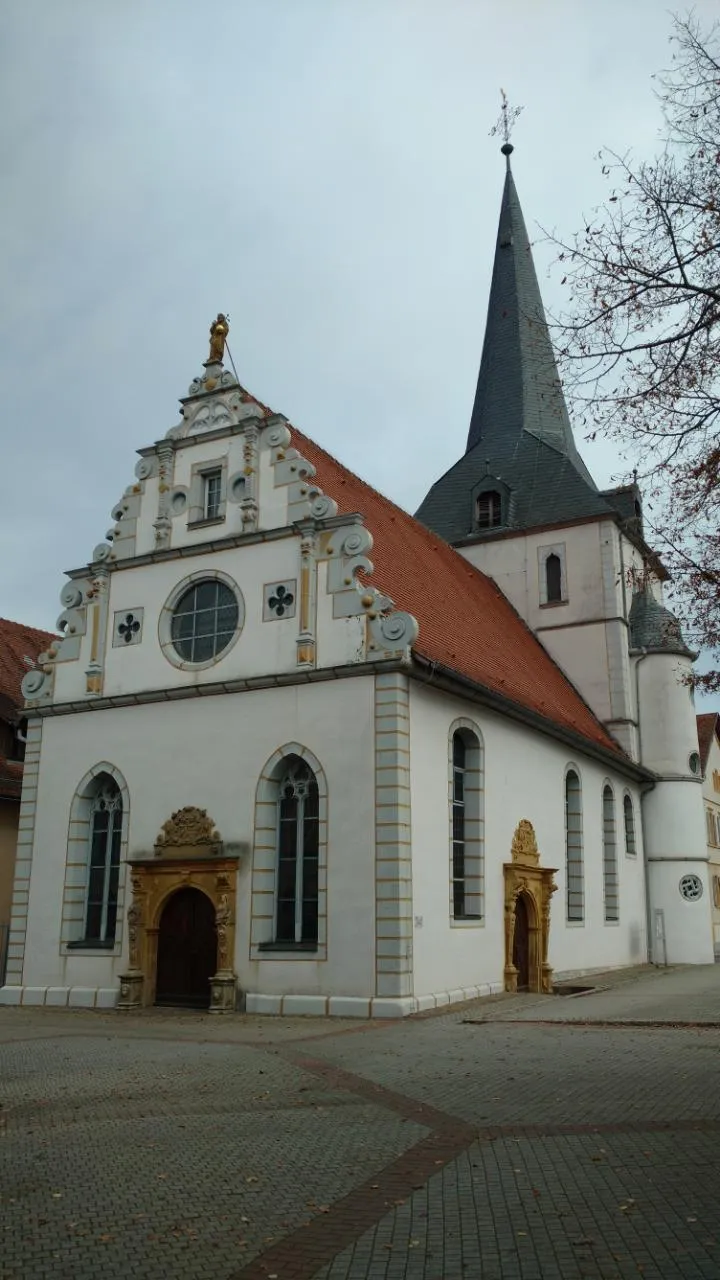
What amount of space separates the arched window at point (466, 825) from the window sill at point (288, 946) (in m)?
2.76

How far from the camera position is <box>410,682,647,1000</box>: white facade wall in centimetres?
1778

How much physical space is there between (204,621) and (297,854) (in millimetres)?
4775

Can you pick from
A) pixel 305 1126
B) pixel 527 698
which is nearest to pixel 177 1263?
pixel 305 1126

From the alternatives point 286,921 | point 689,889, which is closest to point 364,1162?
point 286,921

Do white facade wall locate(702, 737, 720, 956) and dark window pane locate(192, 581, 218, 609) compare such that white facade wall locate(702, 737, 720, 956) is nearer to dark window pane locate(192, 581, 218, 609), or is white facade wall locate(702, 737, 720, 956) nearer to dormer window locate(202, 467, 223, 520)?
dormer window locate(202, 467, 223, 520)

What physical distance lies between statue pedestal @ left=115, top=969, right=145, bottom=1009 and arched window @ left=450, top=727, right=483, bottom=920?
5.38 m

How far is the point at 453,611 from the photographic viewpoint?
2402cm

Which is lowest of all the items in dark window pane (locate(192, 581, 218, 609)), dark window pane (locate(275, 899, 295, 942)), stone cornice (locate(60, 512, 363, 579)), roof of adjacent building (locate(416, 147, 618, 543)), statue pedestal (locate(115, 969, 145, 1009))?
statue pedestal (locate(115, 969, 145, 1009))

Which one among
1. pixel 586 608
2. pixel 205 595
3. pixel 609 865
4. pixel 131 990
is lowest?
pixel 131 990

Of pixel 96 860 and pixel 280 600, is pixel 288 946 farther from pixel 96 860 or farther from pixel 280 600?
pixel 280 600

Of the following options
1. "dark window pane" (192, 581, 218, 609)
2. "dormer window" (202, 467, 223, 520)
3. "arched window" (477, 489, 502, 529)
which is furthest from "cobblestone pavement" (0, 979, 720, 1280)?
"arched window" (477, 489, 502, 529)

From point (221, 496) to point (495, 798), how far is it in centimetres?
748

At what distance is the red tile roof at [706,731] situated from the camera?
153 ft

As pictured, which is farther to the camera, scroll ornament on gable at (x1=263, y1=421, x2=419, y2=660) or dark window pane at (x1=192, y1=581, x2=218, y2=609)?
dark window pane at (x1=192, y1=581, x2=218, y2=609)
